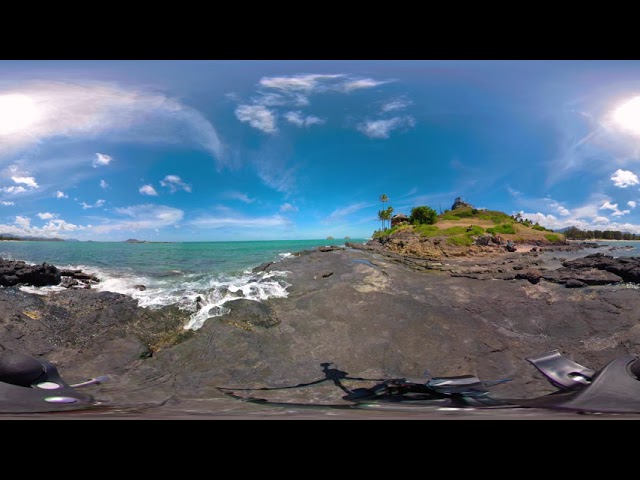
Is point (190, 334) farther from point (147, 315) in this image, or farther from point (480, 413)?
point (480, 413)

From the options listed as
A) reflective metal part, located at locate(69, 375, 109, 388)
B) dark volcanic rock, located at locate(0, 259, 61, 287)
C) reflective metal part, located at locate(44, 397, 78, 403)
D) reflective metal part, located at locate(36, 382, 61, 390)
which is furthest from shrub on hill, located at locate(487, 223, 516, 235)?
dark volcanic rock, located at locate(0, 259, 61, 287)

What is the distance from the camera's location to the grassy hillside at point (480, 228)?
4492 mm

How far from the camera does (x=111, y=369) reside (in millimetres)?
2484

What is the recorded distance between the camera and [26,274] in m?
3.39

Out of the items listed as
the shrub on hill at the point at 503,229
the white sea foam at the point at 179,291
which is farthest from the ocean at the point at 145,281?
the shrub on hill at the point at 503,229

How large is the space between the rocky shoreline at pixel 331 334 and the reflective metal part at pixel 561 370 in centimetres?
11

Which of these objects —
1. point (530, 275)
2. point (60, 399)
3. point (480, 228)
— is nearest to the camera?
point (60, 399)

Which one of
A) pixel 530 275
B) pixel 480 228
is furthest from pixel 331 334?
pixel 480 228

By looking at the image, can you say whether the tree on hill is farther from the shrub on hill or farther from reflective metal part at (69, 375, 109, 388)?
reflective metal part at (69, 375, 109, 388)

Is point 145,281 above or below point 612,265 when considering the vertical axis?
below

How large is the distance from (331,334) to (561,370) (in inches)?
96.8

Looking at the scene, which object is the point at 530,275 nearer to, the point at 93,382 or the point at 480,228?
the point at 480,228

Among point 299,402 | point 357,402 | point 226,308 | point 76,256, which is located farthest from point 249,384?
point 76,256

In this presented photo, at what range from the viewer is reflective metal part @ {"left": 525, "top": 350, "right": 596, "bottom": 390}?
2.22 meters
